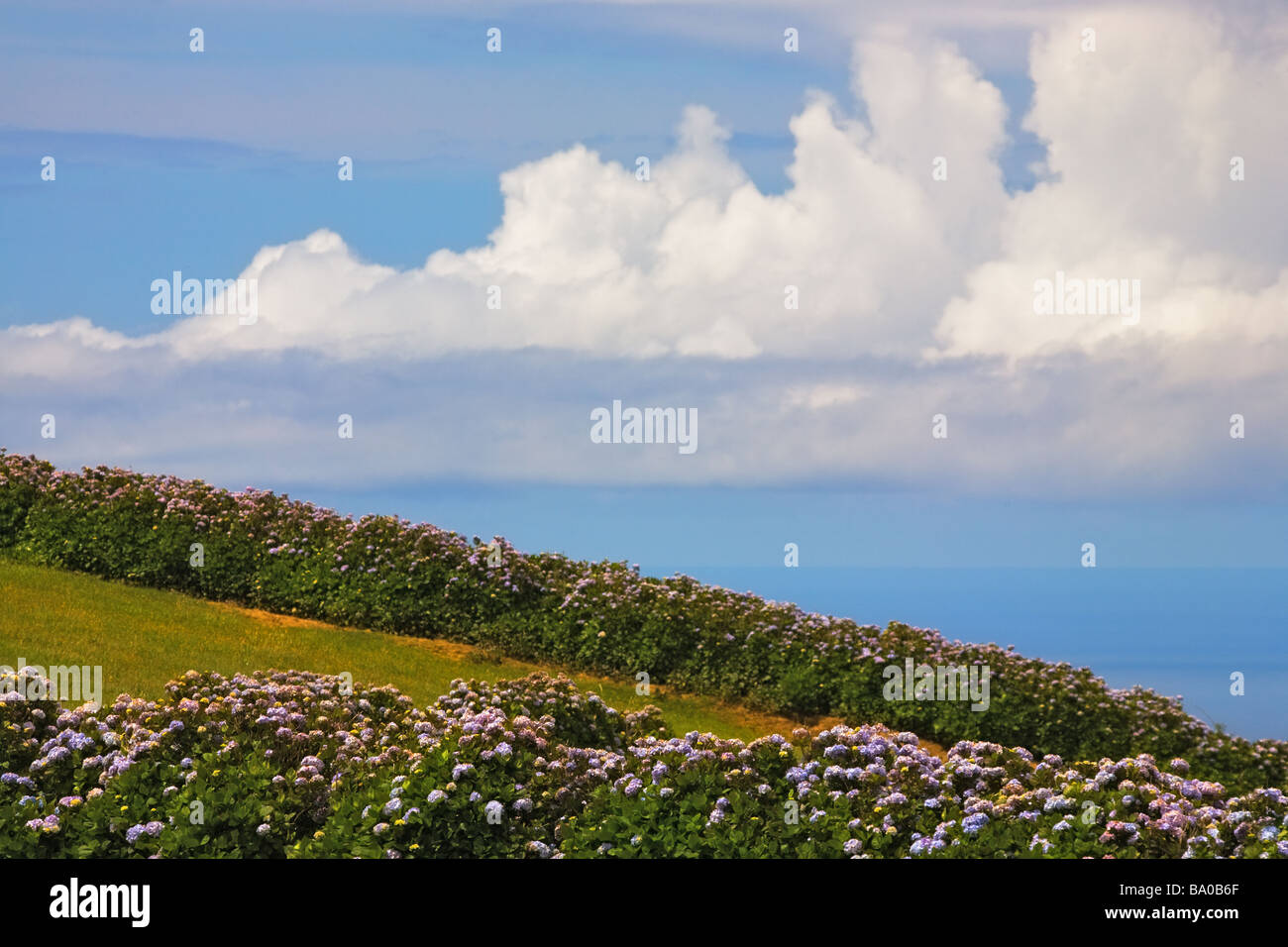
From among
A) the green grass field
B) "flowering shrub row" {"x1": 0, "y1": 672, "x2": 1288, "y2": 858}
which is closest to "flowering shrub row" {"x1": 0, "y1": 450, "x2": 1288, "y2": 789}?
the green grass field

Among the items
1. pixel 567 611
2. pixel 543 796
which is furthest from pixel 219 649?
pixel 543 796

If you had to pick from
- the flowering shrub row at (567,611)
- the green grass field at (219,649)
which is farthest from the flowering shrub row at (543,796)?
the flowering shrub row at (567,611)

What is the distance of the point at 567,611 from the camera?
1798 centimetres

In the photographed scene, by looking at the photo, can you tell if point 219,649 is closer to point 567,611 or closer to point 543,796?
point 567,611

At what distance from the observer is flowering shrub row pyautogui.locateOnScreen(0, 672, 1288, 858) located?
7.68 m

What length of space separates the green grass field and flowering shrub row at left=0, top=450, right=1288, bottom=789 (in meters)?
0.48

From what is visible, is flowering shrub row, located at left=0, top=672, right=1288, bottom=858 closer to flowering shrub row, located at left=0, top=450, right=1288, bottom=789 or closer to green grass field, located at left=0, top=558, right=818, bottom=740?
green grass field, located at left=0, top=558, right=818, bottom=740

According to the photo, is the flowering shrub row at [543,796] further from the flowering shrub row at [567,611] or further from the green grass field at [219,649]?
the flowering shrub row at [567,611]

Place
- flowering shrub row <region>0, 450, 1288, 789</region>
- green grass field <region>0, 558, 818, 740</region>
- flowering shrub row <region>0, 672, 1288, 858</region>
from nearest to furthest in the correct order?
flowering shrub row <region>0, 672, 1288, 858</region>
green grass field <region>0, 558, 818, 740</region>
flowering shrub row <region>0, 450, 1288, 789</region>

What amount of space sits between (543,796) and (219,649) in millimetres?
8733

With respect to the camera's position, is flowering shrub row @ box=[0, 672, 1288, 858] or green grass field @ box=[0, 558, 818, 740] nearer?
flowering shrub row @ box=[0, 672, 1288, 858]

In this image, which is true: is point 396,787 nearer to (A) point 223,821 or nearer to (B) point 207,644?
(A) point 223,821
